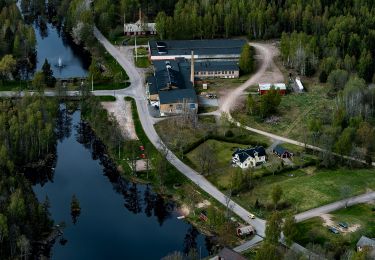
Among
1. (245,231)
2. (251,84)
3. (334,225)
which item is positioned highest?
(251,84)

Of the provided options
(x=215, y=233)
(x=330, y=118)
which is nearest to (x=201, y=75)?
(x=330, y=118)

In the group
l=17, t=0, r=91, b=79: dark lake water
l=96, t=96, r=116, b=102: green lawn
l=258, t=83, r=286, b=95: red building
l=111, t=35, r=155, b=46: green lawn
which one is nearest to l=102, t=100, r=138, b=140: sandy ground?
l=96, t=96, r=116, b=102: green lawn

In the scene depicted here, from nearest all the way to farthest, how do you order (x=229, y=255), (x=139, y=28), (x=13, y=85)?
1. (x=229, y=255)
2. (x=13, y=85)
3. (x=139, y=28)

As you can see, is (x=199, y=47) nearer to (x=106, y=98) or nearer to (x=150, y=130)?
(x=106, y=98)

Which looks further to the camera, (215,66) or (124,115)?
(215,66)

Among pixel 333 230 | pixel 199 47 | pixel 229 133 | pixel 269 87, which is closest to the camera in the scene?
pixel 333 230

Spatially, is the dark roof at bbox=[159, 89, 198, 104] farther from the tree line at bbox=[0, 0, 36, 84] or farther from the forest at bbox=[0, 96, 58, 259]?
the tree line at bbox=[0, 0, 36, 84]

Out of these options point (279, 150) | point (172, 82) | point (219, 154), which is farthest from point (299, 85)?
point (219, 154)

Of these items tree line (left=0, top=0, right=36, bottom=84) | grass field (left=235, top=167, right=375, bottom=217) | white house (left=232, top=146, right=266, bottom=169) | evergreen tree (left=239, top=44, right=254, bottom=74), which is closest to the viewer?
grass field (left=235, top=167, right=375, bottom=217)
